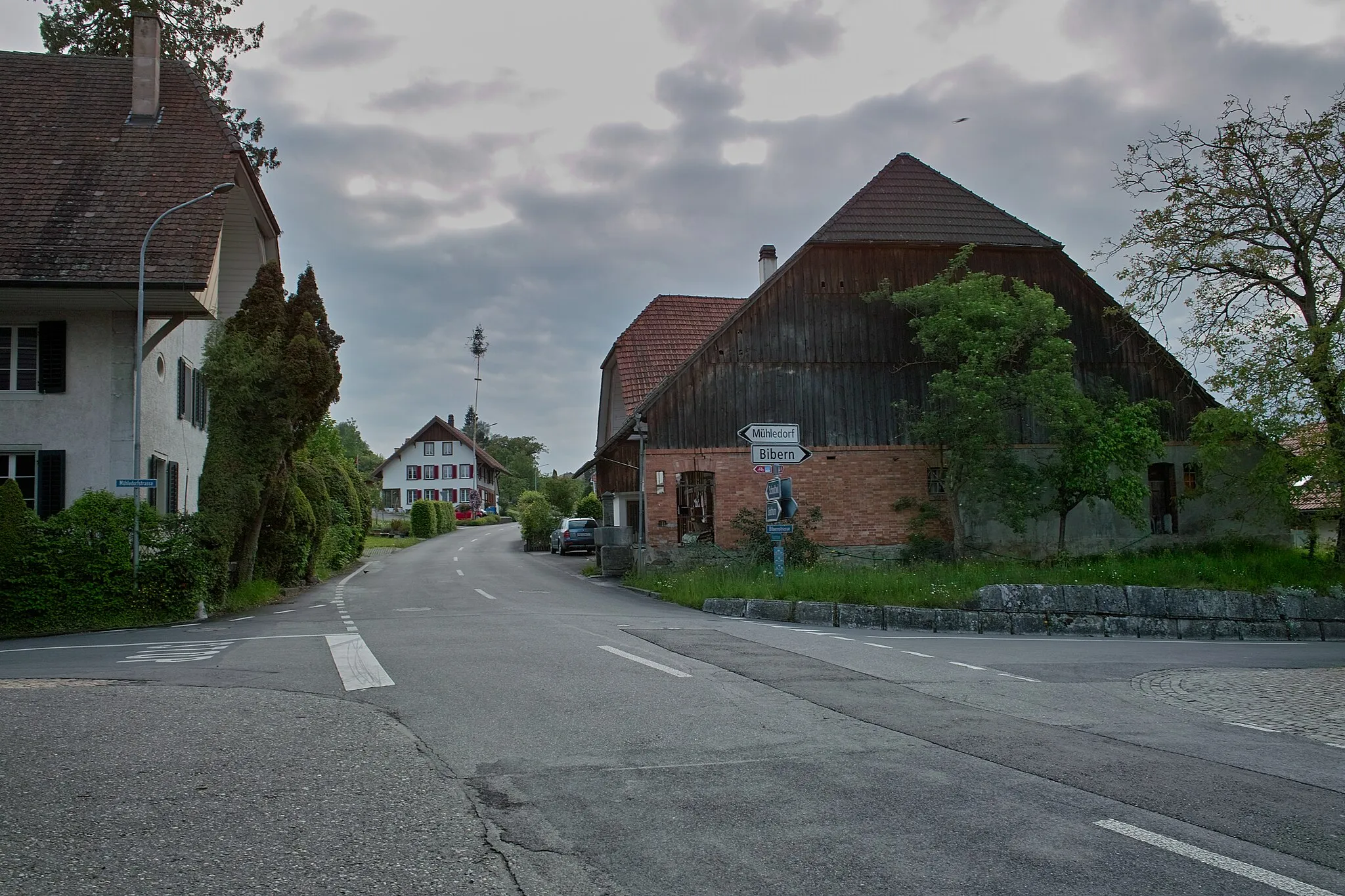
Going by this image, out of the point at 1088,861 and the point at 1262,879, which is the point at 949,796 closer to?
the point at 1088,861

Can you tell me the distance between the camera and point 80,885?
3830 mm

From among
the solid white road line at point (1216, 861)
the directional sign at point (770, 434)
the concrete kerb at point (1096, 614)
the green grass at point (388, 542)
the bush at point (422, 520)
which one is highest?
the directional sign at point (770, 434)

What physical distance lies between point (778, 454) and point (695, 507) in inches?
344

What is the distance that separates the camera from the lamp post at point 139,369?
17.9 metres

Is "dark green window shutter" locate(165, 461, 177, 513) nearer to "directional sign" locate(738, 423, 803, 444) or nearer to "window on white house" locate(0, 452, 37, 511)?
"window on white house" locate(0, 452, 37, 511)

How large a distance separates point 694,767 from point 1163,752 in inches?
118

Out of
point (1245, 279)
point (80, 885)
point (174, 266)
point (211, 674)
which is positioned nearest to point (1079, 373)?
point (1245, 279)

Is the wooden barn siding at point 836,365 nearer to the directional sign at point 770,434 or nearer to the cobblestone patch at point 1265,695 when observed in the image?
the directional sign at point 770,434

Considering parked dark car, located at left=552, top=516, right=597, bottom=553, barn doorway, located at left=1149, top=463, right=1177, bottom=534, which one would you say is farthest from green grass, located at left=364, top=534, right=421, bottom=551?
barn doorway, located at left=1149, top=463, right=1177, bottom=534

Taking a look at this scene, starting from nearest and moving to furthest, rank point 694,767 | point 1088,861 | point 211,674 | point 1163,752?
1. point 1088,861
2. point 694,767
3. point 1163,752
4. point 211,674

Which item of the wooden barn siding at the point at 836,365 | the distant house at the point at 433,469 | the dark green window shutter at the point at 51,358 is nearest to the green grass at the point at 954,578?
the wooden barn siding at the point at 836,365

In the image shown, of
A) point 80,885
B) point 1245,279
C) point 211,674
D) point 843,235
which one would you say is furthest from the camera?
point 843,235

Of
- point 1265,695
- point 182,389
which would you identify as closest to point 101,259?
point 182,389

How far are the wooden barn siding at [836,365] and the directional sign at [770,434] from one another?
8286mm
